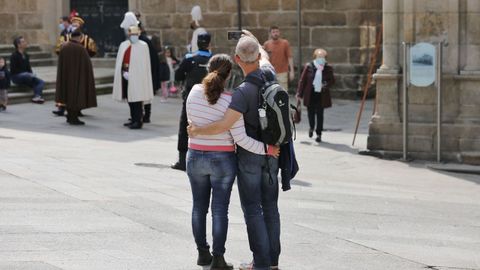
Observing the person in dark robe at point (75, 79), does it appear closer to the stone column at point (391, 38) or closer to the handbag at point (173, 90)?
the handbag at point (173, 90)

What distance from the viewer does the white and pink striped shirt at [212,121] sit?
8711mm

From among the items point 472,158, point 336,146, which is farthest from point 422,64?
point 336,146

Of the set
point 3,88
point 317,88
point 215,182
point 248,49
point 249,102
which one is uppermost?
point 248,49

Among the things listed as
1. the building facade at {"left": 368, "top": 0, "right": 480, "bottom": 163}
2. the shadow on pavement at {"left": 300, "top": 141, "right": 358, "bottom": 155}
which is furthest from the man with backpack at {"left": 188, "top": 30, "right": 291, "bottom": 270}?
the shadow on pavement at {"left": 300, "top": 141, "right": 358, "bottom": 155}

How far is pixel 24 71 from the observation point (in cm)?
2217

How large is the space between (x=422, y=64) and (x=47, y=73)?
10051mm

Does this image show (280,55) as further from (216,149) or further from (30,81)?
(216,149)

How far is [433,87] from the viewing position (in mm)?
17062

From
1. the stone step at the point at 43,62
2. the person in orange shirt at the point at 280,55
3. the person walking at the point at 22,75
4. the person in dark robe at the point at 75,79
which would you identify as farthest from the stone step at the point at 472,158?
the stone step at the point at 43,62

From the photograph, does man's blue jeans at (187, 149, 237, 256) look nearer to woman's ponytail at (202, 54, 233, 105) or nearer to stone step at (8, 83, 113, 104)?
woman's ponytail at (202, 54, 233, 105)

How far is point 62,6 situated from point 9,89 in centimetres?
519

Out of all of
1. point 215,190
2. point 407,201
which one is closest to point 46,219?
point 215,190

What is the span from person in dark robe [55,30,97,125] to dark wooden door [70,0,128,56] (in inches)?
275

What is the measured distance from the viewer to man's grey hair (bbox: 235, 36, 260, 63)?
8656 mm
